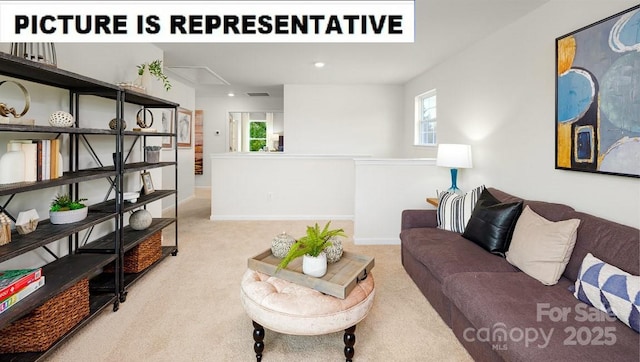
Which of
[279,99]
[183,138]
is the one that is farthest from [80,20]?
[279,99]

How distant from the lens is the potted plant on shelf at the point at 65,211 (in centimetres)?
212

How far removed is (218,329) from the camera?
2.13 metres

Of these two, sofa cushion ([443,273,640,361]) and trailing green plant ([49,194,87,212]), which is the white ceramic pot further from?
sofa cushion ([443,273,640,361])

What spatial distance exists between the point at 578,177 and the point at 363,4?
1.88 meters

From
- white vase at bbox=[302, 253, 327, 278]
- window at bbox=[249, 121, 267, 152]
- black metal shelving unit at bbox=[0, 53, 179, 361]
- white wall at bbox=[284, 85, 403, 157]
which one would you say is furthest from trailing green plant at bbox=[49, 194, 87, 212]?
window at bbox=[249, 121, 267, 152]

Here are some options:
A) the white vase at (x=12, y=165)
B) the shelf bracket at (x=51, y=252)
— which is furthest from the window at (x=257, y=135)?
the white vase at (x=12, y=165)

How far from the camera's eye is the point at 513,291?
5.68ft

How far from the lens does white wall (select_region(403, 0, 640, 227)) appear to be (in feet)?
6.91

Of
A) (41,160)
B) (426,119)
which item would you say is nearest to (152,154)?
(41,160)

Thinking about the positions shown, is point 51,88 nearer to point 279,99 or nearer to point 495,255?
point 495,255

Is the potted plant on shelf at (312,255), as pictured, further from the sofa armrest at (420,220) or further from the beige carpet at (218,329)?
the sofa armrest at (420,220)

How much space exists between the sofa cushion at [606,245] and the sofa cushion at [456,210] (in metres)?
0.89

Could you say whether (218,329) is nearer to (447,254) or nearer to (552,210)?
(447,254)

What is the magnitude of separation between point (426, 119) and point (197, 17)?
152 inches
